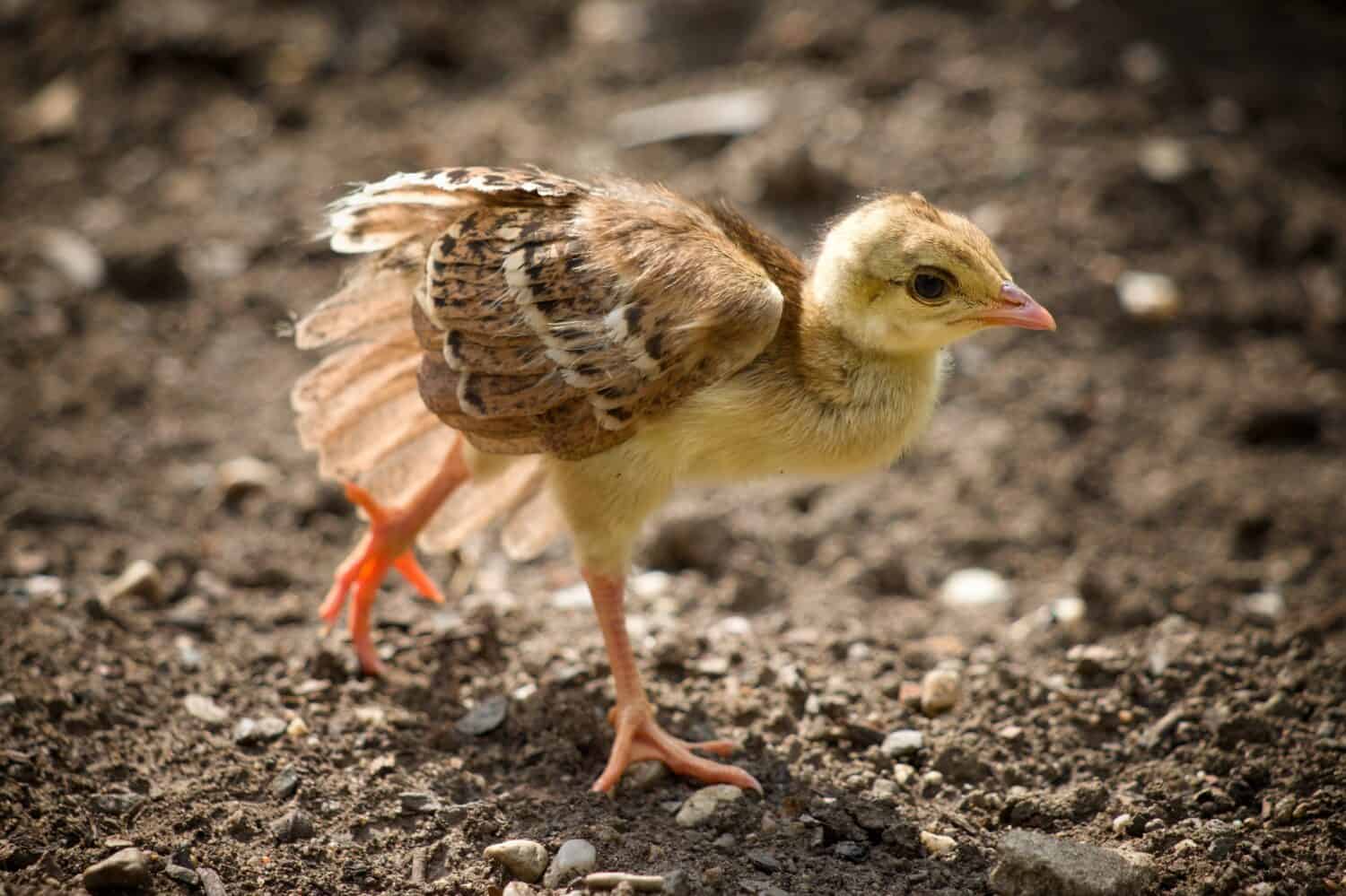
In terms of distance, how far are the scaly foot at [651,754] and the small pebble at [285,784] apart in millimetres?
775

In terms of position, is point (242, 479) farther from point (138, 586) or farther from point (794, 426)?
point (794, 426)

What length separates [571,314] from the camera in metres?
3.47

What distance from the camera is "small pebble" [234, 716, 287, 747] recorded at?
148 inches

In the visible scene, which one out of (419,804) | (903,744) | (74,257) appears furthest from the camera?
(74,257)

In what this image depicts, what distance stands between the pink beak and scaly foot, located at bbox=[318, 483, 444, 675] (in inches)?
71.7


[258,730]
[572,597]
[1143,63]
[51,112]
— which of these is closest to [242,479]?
[572,597]

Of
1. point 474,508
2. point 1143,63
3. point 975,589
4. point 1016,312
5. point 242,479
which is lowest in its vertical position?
point 975,589

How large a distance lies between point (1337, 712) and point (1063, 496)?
155 cm

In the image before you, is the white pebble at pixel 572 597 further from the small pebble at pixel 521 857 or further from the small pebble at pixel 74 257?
the small pebble at pixel 74 257

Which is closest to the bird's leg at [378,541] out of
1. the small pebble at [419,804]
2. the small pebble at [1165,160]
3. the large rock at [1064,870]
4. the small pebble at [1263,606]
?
the small pebble at [419,804]

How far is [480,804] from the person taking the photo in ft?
11.4

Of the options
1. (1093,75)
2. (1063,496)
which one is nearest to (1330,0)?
(1093,75)

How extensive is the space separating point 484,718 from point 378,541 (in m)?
0.67

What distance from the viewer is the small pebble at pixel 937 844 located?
11.1 feet
